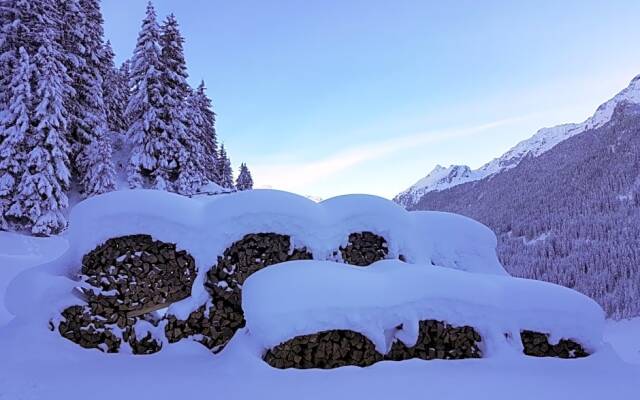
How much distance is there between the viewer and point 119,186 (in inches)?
877

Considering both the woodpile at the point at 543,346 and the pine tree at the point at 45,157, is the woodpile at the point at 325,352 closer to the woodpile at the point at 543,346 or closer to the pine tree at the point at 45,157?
the woodpile at the point at 543,346

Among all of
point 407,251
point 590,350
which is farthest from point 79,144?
point 590,350

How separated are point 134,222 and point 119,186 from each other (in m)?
18.7

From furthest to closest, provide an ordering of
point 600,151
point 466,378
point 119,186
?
1. point 600,151
2. point 119,186
3. point 466,378

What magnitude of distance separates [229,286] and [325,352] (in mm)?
2098

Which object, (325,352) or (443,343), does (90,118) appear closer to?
(325,352)

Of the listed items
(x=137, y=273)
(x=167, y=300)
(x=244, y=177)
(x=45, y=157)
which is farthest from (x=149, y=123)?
(x=244, y=177)

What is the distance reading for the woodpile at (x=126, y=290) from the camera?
18.8 feet

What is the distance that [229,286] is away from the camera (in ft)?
20.0

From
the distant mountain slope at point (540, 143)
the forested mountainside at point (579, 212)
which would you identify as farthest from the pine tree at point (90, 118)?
the distant mountain slope at point (540, 143)

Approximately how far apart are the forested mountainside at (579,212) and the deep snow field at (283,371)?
40527mm

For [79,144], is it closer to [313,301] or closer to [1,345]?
[1,345]

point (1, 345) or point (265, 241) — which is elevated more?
point (265, 241)

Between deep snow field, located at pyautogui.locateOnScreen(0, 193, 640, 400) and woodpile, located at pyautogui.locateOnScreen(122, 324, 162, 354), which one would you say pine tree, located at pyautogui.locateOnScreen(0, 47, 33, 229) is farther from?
woodpile, located at pyautogui.locateOnScreen(122, 324, 162, 354)
